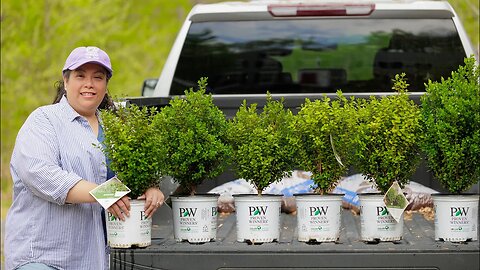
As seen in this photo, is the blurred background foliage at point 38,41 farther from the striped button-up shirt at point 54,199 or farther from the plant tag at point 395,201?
the plant tag at point 395,201

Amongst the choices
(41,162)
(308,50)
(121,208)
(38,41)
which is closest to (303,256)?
(121,208)

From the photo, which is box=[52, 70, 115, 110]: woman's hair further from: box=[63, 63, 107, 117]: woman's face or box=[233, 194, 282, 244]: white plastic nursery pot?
box=[233, 194, 282, 244]: white plastic nursery pot

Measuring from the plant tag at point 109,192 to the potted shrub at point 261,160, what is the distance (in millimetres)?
467

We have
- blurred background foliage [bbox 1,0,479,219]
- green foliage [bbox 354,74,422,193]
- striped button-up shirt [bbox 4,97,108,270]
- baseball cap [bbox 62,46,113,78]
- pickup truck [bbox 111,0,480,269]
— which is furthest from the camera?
blurred background foliage [bbox 1,0,479,219]

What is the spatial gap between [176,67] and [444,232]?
2.78 metres

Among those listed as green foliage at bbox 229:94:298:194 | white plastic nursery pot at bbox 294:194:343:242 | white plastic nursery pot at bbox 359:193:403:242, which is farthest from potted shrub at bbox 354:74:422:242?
green foliage at bbox 229:94:298:194

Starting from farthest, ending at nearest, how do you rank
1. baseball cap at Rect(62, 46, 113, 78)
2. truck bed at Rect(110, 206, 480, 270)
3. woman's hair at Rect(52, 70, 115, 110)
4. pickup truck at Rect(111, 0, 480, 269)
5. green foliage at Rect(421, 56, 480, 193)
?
pickup truck at Rect(111, 0, 480, 269) → woman's hair at Rect(52, 70, 115, 110) → baseball cap at Rect(62, 46, 113, 78) → green foliage at Rect(421, 56, 480, 193) → truck bed at Rect(110, 206, 480, 270)

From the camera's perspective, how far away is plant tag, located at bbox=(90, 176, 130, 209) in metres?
4.16

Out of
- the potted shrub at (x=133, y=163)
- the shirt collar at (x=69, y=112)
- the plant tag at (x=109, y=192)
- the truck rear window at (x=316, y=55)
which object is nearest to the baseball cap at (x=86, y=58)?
the shirt collar at (x=69, y=112)

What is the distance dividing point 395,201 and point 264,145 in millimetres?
575

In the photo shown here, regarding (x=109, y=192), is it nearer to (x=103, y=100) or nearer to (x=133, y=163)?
(x=133, y=163)

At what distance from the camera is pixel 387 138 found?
423 centimetres

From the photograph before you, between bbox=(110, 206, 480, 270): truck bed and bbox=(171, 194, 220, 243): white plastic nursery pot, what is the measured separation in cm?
7

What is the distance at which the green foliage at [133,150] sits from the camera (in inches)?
166
